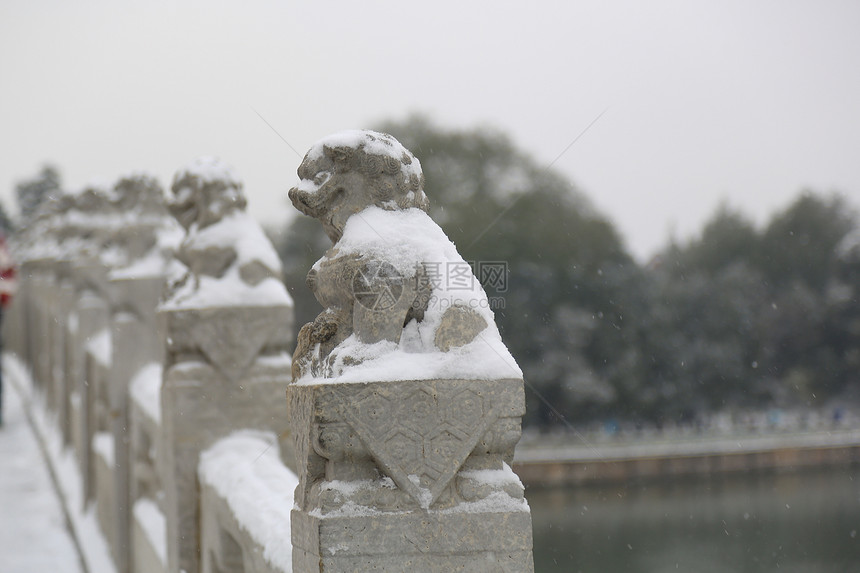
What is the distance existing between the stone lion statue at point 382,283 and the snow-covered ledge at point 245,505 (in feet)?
2.43

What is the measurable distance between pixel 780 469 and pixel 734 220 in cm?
1429

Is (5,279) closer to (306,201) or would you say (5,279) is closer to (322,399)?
(306,201)

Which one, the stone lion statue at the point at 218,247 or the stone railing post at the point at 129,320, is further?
Result: the stone railing post at the point at 129,320

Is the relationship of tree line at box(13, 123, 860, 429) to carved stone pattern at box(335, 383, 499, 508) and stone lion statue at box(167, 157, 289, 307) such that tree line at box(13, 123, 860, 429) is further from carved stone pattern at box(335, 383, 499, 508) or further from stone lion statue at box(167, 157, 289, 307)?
carved stone pattern at box(335, 383, 499, 508)

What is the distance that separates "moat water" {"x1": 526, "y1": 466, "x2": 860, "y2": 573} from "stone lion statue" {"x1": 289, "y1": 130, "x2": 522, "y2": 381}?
2001cm

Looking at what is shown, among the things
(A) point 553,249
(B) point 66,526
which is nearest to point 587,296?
(A) point 553,249

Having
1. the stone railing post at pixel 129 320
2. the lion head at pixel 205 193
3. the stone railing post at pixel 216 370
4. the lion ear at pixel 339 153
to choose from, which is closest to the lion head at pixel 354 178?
the lion ear at pixel 339 153

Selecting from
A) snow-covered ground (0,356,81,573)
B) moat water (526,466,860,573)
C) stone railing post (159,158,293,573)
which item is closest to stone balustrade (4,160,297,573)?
stone railing post (159,158,293,573)

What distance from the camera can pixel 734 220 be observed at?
43781mm

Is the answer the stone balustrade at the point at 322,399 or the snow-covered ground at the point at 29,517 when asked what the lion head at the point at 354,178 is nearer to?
the stone balustrade at the point at 322,399

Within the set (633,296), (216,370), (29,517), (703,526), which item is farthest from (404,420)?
(633,296)

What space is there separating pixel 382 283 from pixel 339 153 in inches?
15.4

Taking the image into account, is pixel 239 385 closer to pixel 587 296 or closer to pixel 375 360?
pixel 375 360

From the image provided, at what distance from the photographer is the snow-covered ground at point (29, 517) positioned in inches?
282
